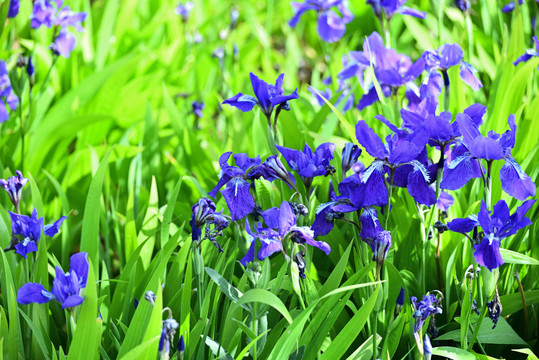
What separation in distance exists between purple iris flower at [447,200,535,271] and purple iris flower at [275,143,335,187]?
34 cm

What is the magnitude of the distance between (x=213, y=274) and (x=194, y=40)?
2.48 m

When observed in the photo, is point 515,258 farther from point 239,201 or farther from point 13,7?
point 13,7

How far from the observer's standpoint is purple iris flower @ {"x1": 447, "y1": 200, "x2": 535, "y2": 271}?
122cm

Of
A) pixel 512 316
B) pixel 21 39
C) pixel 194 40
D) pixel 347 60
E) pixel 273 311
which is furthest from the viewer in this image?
pixel 194 40

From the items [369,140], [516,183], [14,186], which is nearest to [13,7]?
[14,186]

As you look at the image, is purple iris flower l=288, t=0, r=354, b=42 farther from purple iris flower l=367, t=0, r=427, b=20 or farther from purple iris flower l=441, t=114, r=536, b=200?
purple iris flower l=441, t=114, r=536, b=200

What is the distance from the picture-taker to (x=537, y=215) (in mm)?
1840

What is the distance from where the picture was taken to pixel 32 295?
1322 mm

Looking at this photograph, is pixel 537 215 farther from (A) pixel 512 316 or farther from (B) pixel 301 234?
(B) pixel 301 234

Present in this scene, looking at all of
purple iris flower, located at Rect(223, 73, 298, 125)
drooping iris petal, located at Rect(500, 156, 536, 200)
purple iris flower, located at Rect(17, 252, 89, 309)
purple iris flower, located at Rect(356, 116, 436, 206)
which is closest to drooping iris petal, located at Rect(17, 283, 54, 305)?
purple iris flower, located at Rect(17, 252, 89, 309)

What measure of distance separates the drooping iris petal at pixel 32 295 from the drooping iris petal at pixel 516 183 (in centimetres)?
110

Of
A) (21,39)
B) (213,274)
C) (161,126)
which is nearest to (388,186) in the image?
(213,274)

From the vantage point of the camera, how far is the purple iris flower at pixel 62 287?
1287 millimetres

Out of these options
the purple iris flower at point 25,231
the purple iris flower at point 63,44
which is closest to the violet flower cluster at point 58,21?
the purple iris flower at point 63,44
